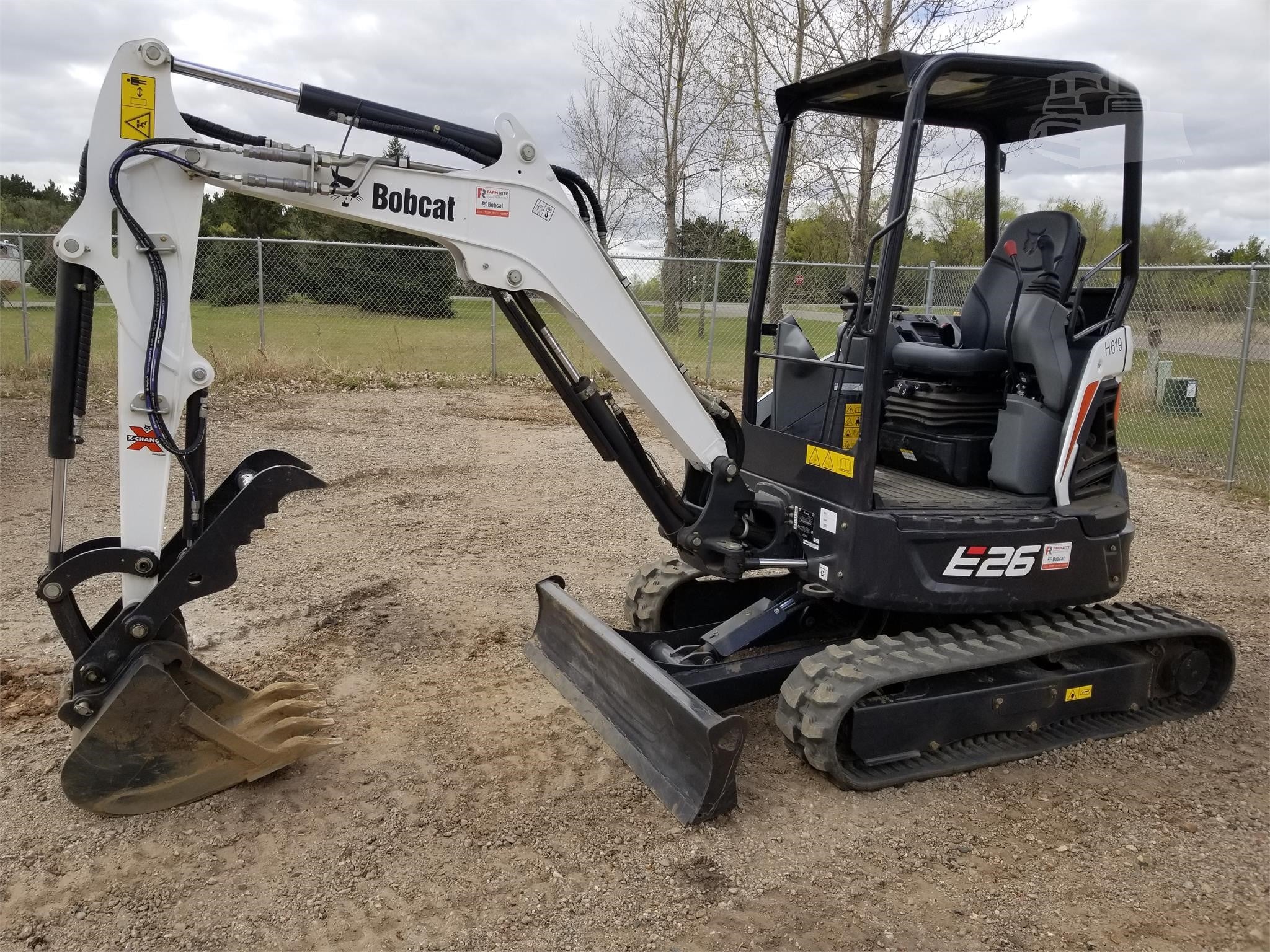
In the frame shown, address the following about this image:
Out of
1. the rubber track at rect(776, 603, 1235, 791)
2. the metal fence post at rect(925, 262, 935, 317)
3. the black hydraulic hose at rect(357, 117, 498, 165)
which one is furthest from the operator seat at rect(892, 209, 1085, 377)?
the metal fence post at rect(925, 262, 935, 317)

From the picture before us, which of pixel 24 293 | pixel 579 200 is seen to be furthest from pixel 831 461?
pixel 24 293

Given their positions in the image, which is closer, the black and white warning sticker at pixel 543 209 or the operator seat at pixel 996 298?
the black and white warning sticker at pixel 543 209

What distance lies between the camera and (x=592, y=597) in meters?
5.84

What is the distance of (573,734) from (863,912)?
1464 millimetres

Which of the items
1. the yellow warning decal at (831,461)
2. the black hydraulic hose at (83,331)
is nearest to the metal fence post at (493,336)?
the yellow warning decal at (831,461)

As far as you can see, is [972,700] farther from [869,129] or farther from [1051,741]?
[869,129]

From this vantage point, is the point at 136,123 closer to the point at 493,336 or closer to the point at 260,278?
the point at 260,278

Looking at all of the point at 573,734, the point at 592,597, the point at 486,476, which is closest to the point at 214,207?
the point at 486,476

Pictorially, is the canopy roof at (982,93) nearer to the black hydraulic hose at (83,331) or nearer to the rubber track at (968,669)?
the rubber track at (968,669)

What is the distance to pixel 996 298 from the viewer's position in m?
4.47

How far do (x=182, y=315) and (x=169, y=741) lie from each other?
144 cm

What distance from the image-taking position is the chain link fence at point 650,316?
9617 mm

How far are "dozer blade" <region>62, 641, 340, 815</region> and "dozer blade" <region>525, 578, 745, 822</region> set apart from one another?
1173 mm

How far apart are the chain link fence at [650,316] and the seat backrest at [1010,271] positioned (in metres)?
1.76
